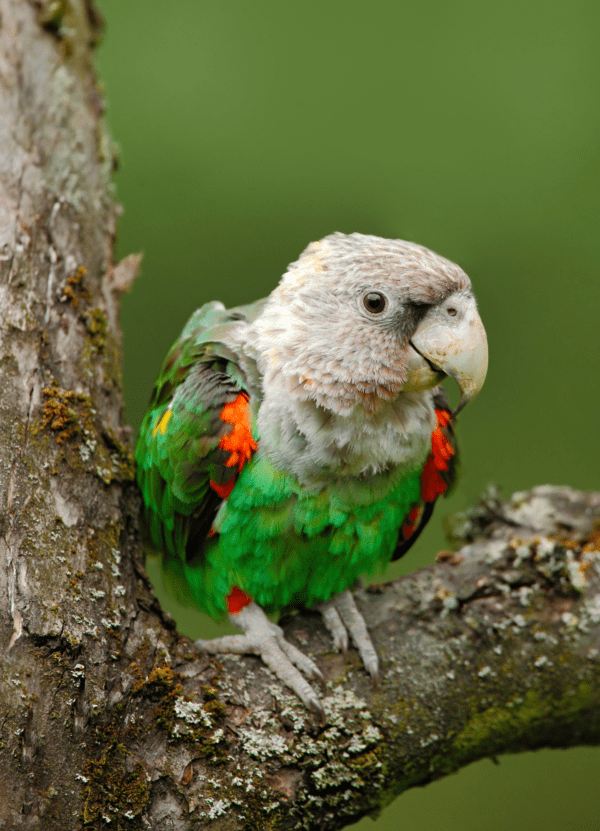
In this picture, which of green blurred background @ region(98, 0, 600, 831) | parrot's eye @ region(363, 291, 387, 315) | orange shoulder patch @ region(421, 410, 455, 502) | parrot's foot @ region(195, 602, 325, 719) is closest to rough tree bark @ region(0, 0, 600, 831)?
parrot's foot @ region(195, 602, 325, 719)

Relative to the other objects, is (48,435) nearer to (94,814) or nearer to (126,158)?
(94,814)

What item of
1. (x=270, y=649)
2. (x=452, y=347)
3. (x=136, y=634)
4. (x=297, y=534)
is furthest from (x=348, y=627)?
(x=452, y=347)

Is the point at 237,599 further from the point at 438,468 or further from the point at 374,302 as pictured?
the point at 374,302

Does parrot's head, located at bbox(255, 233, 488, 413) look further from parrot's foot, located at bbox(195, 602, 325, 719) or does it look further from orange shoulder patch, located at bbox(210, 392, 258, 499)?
parrot's foot, located at bbox(195, 602, 325, 719)

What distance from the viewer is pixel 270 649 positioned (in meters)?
2.67

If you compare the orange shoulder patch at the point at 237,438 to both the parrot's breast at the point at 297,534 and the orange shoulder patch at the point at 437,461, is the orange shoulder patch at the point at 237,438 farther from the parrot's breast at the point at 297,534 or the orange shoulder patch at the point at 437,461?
the orange shoulder patch at the point at 437,461

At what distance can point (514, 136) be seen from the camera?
514 centimetres

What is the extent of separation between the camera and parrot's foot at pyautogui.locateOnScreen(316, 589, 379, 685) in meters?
2.66

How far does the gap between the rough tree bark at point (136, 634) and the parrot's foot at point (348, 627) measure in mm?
59

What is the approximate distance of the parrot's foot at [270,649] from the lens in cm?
254

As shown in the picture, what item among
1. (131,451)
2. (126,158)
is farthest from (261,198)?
(131,451)

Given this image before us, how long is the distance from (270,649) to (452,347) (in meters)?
1.37

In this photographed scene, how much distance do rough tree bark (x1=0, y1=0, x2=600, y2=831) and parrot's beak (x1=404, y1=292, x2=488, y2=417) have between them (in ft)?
2.92

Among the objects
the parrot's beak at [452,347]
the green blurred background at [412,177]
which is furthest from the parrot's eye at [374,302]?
the green blurred background at [412,177]
